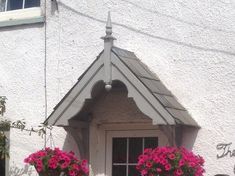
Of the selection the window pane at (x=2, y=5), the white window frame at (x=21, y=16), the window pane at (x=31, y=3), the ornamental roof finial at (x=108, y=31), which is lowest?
the ornamental roof finial at (x=108, y=31)

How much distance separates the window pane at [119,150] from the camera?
27.5 feet

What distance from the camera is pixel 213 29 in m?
7.83

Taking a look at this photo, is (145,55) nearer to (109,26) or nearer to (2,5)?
(109,26)

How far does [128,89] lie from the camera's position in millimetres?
7566

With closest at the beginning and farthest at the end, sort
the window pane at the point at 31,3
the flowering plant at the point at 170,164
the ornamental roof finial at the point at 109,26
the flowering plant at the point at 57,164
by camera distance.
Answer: the flowering plant at the point at 170,164 → the flowering plant at the point at 57,164 → the ornamental roof finial at the point at 109,26 → the window pane at the point at 31,3

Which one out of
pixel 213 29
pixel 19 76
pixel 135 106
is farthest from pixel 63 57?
pixel 213 29

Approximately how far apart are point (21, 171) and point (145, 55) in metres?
2.41

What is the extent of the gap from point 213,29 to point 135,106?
1.36 metres

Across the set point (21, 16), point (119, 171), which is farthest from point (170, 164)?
point (21, 16)

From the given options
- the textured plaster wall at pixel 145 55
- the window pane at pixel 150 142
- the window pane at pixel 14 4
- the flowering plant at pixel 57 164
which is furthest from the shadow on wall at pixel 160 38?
the flowering plant at pixel 57 164

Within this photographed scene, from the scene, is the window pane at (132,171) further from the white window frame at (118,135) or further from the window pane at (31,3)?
the window pane at (31,3)

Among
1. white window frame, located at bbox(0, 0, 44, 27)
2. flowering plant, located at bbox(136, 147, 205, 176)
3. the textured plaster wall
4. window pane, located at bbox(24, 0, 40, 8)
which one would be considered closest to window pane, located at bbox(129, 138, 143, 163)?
the textured plaster wall

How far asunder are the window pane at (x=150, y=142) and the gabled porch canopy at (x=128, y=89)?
24.4 inches

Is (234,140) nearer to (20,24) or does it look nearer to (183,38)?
(183,38)
